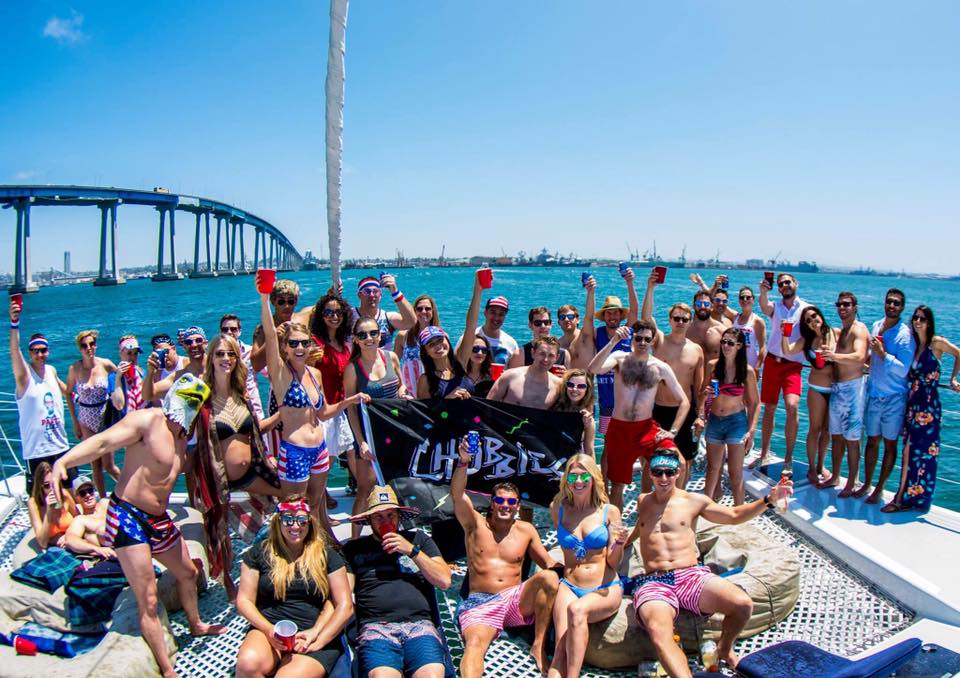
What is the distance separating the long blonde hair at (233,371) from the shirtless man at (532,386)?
88.4 inches

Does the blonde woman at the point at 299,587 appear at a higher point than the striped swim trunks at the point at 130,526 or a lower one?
lower

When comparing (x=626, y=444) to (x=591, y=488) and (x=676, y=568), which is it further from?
(x=676, y=568)

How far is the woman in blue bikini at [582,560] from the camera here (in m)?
3.82

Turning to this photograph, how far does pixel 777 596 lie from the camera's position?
14.7ft

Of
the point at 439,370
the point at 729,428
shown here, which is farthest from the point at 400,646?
the point at 729,428

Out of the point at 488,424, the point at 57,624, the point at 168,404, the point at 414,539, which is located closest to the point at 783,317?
the point at 488,424

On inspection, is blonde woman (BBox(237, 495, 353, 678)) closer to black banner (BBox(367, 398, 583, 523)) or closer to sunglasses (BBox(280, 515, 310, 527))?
sunglasses (BBox(280, 515, 310, 527))

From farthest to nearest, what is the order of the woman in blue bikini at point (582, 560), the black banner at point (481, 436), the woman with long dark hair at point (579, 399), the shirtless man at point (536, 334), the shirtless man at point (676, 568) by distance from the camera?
the shirtless man at point (536, 334) → the black banner at point (481, 436) → the woman with long dark hair at point (579, 399) → the shirtless man at point (676, 568) → the woman in blue bikini at point (582, 560)

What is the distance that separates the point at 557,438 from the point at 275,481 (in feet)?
8.52

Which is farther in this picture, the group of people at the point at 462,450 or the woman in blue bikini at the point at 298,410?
the woman in blue bikini at the point at 298,410

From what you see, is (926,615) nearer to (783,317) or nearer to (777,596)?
(777,596)

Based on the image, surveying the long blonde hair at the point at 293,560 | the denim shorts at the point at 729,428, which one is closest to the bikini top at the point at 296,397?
the long blonde hair at the point at 293,560

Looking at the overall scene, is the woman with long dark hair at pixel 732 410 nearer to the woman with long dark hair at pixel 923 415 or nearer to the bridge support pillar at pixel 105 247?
the woman with long dark hair at pixel 923 415

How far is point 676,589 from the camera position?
163 inches
